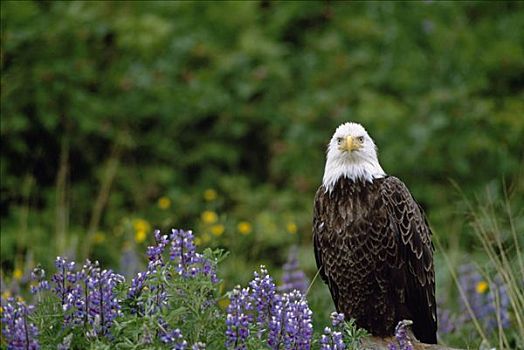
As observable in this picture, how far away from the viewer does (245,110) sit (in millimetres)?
6859

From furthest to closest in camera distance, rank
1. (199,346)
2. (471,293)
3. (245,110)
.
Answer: (245,110)
(471,293)
(199,346)

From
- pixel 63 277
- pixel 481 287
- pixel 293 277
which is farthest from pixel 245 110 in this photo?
pixel 63 277

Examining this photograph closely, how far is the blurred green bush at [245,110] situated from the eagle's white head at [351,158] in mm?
2069

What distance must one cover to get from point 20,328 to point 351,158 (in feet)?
5.55

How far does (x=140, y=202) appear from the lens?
6.57 m

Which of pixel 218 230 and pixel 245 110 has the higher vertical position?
pixel 245 110

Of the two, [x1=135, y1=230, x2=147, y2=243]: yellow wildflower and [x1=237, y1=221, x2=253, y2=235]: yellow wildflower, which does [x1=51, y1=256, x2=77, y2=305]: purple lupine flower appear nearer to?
[x1=135, y1=230, x2=147, y2=243]: yellow wildflower

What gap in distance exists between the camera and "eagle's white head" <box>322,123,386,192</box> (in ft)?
13.2

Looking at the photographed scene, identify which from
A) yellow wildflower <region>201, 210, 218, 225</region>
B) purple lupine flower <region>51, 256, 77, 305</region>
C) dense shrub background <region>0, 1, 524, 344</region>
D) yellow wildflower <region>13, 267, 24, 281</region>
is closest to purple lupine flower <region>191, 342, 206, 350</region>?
purple lupine flower <region>51, 256, 77, 305</region>

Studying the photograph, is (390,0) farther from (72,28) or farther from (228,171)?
(72,28)

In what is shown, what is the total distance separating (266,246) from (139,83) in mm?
1366

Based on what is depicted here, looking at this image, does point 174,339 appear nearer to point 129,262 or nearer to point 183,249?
point 183,249

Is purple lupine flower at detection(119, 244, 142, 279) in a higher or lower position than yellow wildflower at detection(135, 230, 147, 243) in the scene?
lower

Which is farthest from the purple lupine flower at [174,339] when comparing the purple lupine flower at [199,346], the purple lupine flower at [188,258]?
the purple lupine flower at [188,258]
